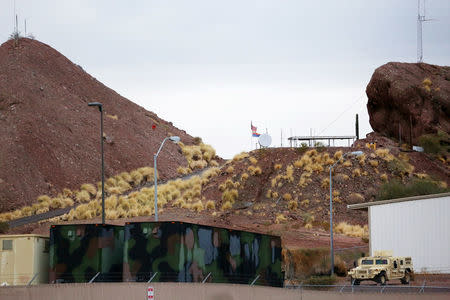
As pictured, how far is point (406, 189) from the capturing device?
278ft

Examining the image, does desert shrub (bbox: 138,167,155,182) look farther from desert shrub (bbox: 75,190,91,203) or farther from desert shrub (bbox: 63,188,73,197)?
desert shrub (bbox: 75,190,91,203)

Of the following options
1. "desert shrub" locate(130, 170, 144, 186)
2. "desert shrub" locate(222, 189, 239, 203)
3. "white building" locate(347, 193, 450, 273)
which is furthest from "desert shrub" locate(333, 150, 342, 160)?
"white building" locate(347, 193, 450, 273)

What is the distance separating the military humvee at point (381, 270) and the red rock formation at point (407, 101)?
53.4m

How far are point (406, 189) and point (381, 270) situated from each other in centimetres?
3519

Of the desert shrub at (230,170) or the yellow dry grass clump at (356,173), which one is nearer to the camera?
the yellow dry grass clump at (356,173)

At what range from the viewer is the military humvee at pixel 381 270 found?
1986 inches

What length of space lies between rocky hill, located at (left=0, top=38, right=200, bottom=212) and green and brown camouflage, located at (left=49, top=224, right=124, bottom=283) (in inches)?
2382

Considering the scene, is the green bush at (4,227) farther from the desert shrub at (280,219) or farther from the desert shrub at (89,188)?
the desert shrub at (89,188)

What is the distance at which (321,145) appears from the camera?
323 feet

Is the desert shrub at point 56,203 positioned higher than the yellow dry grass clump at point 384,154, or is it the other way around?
the yellow dry grass clump at point 384,154

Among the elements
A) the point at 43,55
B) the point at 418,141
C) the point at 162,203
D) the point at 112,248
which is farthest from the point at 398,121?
the point at 112,248

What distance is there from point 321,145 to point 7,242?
62.1 metres

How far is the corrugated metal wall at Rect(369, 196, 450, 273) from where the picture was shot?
57344 millimetres

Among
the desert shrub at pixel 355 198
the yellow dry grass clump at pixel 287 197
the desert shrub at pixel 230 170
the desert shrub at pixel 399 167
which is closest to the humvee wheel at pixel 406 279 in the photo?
the desert shrub at pixel 355 198
